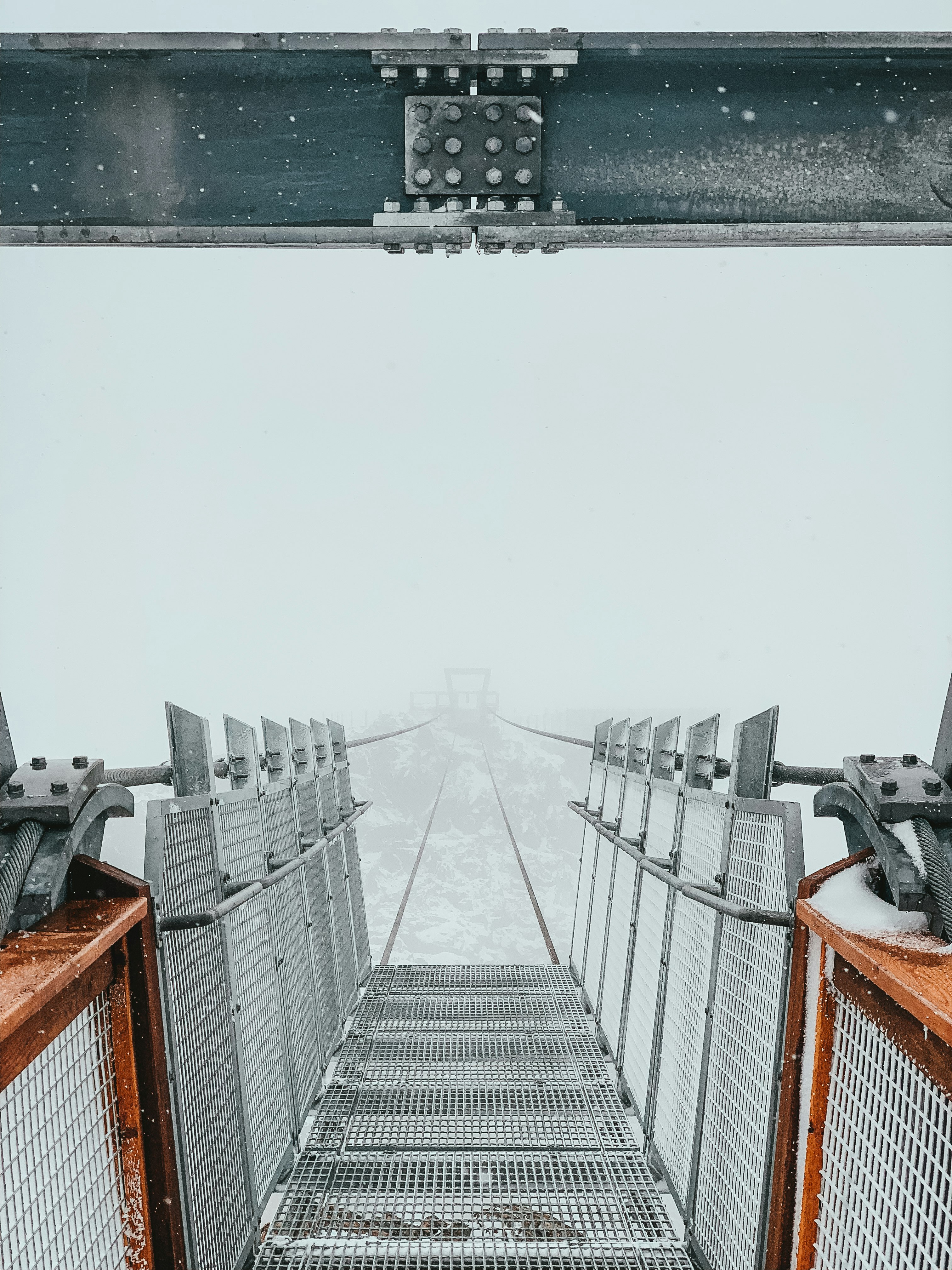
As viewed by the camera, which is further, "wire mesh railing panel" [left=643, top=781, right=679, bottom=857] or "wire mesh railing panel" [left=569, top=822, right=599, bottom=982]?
"wire mesh railing panel" [left=569, top=822, right=599, bottom=982]

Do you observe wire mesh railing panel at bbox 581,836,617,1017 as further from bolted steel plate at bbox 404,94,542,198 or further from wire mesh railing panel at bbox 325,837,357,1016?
bolted steel plate at bbox 404,94,542,198

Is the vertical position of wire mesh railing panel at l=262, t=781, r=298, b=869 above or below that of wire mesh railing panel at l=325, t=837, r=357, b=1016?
above

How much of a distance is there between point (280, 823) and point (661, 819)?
1.92 m

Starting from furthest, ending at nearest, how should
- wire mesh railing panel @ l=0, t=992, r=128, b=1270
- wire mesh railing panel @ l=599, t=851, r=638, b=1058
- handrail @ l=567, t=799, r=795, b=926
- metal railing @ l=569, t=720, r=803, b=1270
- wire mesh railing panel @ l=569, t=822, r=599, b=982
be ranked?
wire mesh railing panel @ l=569, t=822, r=599, b=982 < wire mesh railing panel @ l=599, t=851, r=638, b=1058 < metal railing @ l=569, t=720, r=803, b=1270 < handrail @ l=567, t=799, r=795, b=926 < wire mesh railing panel @ l=0, t=992, r=128, b=1270

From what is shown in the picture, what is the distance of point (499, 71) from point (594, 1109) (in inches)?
169

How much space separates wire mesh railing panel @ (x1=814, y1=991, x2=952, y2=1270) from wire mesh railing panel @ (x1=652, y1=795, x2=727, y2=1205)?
85 centimetres

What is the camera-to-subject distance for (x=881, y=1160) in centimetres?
154

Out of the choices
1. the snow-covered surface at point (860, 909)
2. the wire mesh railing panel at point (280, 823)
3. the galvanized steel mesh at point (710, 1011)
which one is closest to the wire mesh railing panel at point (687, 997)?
the galvanized steel mesh at point (710, 1011)

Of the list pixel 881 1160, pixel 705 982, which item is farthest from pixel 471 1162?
pixel 881 1160

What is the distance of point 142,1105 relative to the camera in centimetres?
187

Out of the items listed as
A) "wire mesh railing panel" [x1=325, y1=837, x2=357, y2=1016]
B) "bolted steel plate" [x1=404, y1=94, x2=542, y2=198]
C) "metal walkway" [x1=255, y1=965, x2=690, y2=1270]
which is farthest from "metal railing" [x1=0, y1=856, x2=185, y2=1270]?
"wire mesh railing panel" [x1=325, y1=837, x2=357, y2=1016]

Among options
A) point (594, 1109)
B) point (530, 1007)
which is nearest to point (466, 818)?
point (530, 1007)

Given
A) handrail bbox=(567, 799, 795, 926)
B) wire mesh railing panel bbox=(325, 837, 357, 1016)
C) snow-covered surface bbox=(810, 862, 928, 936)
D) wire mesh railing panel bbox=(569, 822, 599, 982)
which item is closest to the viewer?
snow-covered surface bbox=(810, 862, 928, 936)

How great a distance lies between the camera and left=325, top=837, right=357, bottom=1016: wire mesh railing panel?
5.09 meters
